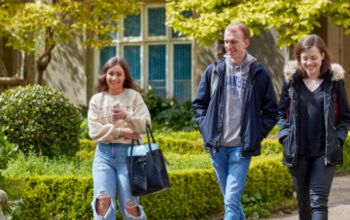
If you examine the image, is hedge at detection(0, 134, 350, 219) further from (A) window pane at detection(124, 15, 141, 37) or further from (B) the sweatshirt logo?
(A) window pane at detection(124, 15, 141, 37)

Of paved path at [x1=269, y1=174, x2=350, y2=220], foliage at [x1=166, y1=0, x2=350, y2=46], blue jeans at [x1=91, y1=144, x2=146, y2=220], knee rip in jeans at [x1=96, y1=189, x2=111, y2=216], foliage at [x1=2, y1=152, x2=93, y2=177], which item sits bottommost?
paved path at [x1=269, y1=174, x2=350, y2=220]

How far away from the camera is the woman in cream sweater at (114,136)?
21.1 feet

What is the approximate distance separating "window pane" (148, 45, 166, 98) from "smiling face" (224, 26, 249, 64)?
13027 millimetres

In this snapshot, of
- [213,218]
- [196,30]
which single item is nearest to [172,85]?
[196,30]

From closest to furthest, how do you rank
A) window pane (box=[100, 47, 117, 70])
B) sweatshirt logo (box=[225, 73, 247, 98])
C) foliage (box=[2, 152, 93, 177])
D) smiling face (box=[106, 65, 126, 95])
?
sweatshirt logo (box=[225, 73, 247, 98]) < smiling face (box=[106, 65, 126, 95]) < foliage (box=[2, 152, 93, 177]) < window pane (box=[100, 47, 117, 70])

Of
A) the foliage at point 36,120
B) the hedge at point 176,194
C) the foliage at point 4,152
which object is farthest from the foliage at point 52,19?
the foliage at point 4,152

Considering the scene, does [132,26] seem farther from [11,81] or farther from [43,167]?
[43,167]

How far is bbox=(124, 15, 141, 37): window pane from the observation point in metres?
19.6

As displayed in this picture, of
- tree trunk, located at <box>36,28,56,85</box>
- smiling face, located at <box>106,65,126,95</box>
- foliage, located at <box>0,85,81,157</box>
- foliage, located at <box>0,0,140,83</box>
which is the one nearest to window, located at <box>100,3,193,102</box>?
foliage, located at <box>0,0,140,83</box>

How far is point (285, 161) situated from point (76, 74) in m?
14.6

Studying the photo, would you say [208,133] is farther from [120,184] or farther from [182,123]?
[182,123]

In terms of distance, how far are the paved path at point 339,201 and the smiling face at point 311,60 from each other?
2688 mm

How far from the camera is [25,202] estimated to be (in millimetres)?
7859

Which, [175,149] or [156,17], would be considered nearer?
[175,149]
